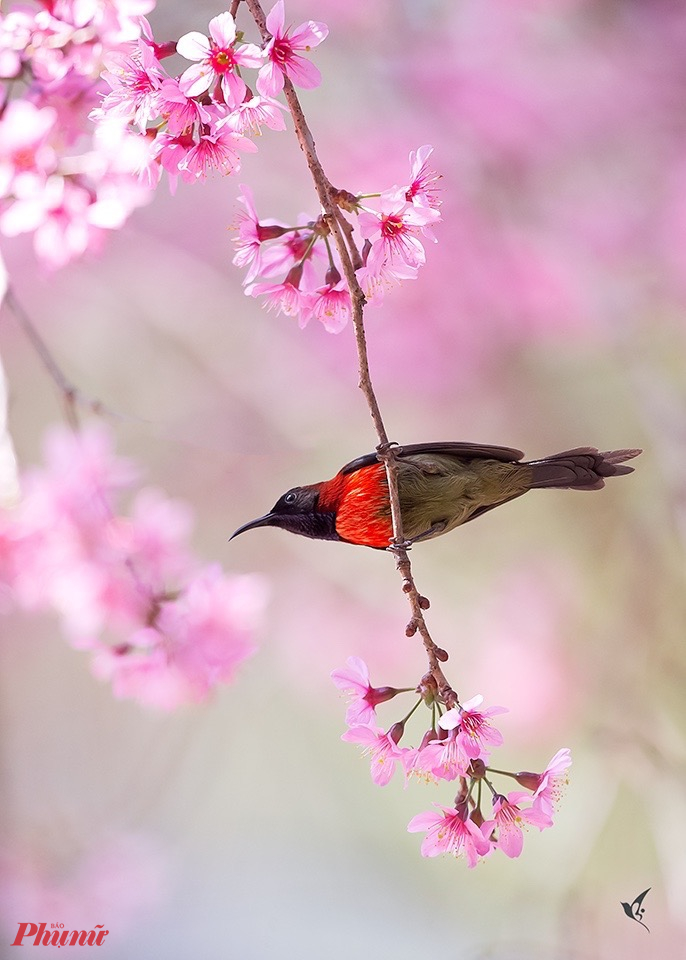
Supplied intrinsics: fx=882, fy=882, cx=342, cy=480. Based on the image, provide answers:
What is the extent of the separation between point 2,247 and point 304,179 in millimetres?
474

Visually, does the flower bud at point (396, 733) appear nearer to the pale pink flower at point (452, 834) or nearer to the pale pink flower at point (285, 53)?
the pale pink flower at point (452, 834)

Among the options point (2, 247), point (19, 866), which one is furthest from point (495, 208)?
point (19, 866)

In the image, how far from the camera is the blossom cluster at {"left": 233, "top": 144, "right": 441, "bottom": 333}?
531 mm

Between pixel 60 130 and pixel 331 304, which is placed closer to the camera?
pixel 331 304

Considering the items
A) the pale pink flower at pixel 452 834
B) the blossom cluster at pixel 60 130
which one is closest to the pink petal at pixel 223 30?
the blossom cluster at pixel 60 130

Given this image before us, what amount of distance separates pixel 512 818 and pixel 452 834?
40 millimetres

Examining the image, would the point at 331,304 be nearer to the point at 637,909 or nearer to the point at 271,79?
the point at 271,79

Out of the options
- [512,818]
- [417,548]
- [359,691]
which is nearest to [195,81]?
[359,691]

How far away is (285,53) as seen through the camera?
529 millimetres

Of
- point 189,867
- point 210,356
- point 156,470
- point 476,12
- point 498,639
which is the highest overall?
point 476,12

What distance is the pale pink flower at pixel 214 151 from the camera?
1.77ft

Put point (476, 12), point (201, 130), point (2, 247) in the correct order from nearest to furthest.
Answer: point (201, 130)
point (476, 12)
point (2, 247)

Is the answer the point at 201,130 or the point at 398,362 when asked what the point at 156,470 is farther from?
the point at 201,130

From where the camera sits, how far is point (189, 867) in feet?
4.13
